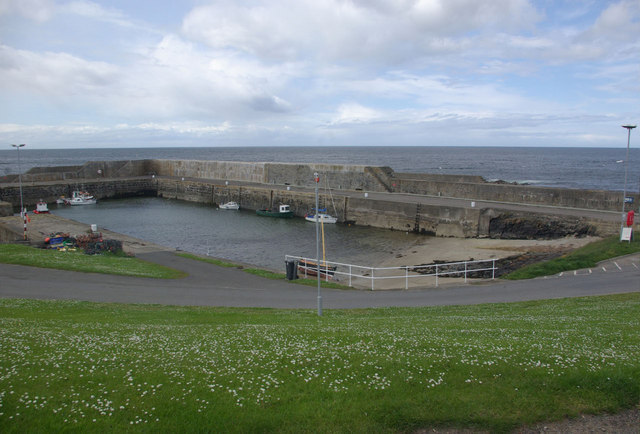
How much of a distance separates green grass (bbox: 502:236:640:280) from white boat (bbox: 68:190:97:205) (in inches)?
2397

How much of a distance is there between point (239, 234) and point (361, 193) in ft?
55.7

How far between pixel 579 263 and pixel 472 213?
18.6 meters

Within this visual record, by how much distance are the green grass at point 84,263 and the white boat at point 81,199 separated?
42.1 metres

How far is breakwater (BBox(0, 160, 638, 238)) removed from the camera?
37.3 meters

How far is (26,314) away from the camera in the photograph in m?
12.7

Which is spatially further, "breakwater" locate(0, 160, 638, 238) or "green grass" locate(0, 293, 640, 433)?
"breakwater" locate(0, 160, 638, 238)

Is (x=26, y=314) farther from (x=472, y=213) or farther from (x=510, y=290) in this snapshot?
(x=472, y=213)

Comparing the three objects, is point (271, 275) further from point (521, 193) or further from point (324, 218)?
point (521, 193)

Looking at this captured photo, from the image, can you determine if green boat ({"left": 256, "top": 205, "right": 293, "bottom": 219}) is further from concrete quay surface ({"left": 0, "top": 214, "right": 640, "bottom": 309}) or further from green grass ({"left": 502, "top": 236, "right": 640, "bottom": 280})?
green grass ({"left": 502, "top": 236, "right": 640, "bottom": 280})

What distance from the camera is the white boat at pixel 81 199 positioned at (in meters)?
63.6

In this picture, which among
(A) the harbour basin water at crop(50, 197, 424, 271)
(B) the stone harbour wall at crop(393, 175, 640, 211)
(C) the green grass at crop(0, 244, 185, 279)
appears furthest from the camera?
(B) the stone harbour wall at crop(393, 175, 640, 211)

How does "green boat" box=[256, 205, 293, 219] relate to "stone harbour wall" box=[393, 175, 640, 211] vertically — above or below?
below

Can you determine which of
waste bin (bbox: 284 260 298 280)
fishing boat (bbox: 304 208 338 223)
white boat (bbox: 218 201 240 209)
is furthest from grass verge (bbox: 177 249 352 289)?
white boat (bbox: 218 201 240 209)

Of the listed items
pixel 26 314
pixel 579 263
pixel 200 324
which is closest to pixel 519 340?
pixel 200 324
